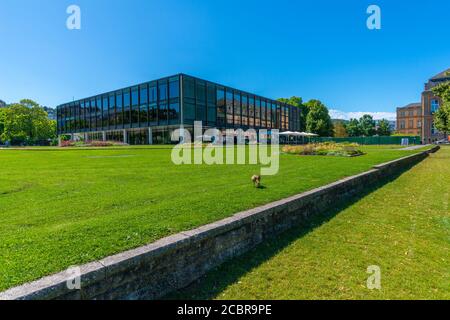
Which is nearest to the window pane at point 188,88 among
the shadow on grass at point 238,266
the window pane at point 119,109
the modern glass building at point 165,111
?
the modern glass building at point 165,111

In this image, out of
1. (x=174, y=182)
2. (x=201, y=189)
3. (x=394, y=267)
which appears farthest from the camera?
(x=174, y=182)

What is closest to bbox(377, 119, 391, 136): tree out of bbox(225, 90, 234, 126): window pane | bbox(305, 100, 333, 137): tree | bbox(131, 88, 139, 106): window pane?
bbox(305, 100, 333, 137): tree

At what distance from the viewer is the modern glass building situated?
4269cm

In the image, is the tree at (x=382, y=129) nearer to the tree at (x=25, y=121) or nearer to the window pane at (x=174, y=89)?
the window pane at (x=174, y=89)

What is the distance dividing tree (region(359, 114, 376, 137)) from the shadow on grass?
3731 inches

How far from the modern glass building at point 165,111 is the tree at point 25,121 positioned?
9983mm

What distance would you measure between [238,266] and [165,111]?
4232 centimetres

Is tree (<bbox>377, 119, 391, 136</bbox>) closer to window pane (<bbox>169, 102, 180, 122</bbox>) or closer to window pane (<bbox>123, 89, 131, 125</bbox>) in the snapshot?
window pane (<bbox>169, 102, 180, 122</bbox>)

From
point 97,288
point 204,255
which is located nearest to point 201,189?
point 204,255

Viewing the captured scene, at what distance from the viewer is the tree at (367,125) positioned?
289 ft
